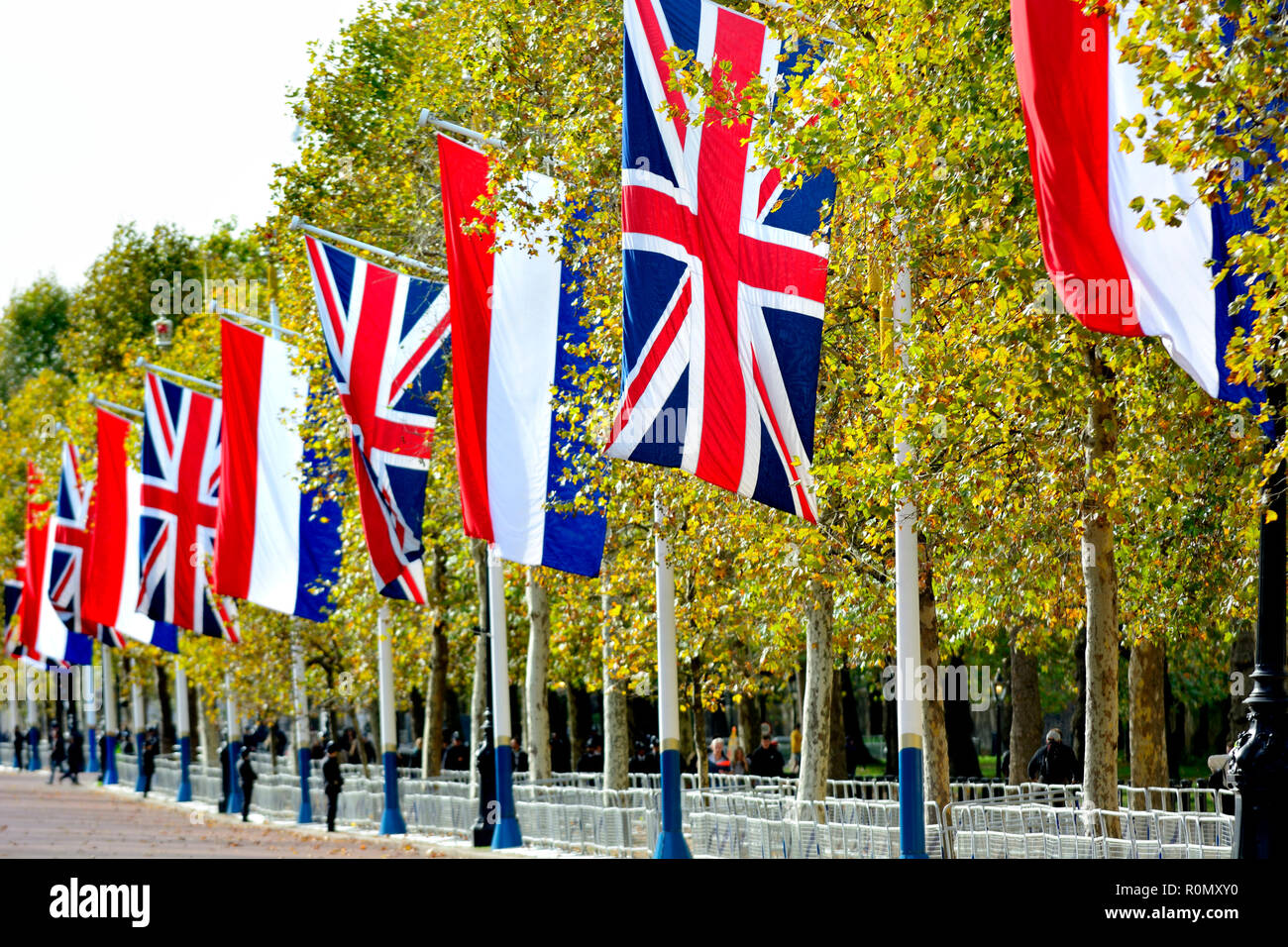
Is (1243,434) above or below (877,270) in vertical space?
below

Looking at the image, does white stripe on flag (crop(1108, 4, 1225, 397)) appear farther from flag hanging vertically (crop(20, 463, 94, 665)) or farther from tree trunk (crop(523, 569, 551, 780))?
flag hanging vertically (crop(20, 463, 94, 665))

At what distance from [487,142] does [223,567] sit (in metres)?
10.4

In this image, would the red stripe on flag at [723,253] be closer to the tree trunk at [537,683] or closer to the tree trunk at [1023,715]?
the tree trunk at [537,683]

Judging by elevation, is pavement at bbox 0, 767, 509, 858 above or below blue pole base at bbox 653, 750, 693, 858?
below

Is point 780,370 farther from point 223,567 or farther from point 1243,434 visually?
point 223,567

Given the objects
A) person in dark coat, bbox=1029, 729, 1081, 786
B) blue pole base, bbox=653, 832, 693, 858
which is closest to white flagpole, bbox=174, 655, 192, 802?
person in dark coat, bbox=1029, 729, 1081, 786

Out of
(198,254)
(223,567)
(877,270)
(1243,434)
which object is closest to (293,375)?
(223,567)

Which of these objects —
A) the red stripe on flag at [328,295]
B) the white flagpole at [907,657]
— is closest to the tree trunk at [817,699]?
the white flagpole at [907,657]

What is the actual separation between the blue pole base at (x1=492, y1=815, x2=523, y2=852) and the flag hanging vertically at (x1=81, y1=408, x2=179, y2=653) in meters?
13.5

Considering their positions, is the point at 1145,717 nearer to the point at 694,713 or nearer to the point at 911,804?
the point at 911,804

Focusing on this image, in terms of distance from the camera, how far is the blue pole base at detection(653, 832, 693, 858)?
2141 cm

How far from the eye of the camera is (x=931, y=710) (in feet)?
76.2

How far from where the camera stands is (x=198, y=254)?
7100 centimetres
